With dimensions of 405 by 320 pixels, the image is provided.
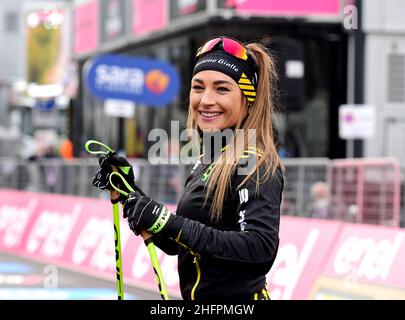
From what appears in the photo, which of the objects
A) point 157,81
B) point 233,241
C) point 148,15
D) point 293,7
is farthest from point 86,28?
point 233,241

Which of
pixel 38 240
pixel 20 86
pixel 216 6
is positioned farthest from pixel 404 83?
pixel 20 86

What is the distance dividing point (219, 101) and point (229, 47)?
227 millimetres

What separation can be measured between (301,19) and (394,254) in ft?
33.7

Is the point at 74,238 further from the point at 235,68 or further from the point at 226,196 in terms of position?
the point at 226,196

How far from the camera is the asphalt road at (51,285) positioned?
10672 millimetres

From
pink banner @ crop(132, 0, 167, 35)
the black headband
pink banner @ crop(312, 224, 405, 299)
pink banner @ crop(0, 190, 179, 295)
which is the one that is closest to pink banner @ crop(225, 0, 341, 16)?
pink banner @ crop(132, 0, 167, 35)

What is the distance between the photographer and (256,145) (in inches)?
145

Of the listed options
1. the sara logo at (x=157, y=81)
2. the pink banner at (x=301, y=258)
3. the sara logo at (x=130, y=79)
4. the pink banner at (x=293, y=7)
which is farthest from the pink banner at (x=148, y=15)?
the pink banner at (x=301, y=258)

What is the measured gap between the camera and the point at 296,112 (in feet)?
59.0

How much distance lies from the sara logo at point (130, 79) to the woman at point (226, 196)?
426 inches

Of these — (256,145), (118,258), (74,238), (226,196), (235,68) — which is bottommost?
(74,238)

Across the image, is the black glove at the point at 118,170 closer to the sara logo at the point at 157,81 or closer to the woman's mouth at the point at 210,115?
the woman's mouth at the point at 210,115

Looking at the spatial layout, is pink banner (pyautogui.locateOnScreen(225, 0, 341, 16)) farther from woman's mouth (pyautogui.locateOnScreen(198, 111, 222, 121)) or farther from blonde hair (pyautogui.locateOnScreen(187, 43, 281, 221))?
woman's mouth (pyautogui.locateOnScreen(198, 111, 222, 121))

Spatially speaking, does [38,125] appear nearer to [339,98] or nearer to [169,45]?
[169,45]
